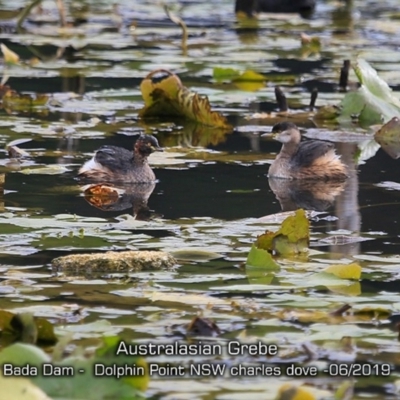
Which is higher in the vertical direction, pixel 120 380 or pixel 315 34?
pixel 120 380

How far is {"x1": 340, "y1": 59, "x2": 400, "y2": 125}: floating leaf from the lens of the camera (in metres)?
11.5

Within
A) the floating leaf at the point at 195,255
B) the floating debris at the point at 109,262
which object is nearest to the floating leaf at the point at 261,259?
the floating leaf at the point at 195,255

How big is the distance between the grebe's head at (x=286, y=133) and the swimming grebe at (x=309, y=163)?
0.24ft

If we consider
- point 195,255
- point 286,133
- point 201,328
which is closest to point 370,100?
point 286,133

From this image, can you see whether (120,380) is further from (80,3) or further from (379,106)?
(80,3)

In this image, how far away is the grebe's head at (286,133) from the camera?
10.7m

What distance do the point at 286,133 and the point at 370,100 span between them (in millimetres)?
1424

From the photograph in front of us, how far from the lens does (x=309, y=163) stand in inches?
407

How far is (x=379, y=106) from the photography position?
11805mm

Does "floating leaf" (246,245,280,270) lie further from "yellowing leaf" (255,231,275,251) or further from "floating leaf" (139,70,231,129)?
"floating leaf" (139,70,231,129)

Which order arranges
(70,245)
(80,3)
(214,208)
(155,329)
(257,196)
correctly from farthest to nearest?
1. (80,3)
2. (257,196)
3. (214,208)
4. (70,245)
5. (155,329)

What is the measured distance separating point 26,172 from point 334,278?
405 centimetres

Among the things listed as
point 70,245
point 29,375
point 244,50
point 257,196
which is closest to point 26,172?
point 257,196

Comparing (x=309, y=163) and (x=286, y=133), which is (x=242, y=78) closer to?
(x=286, y=133)
